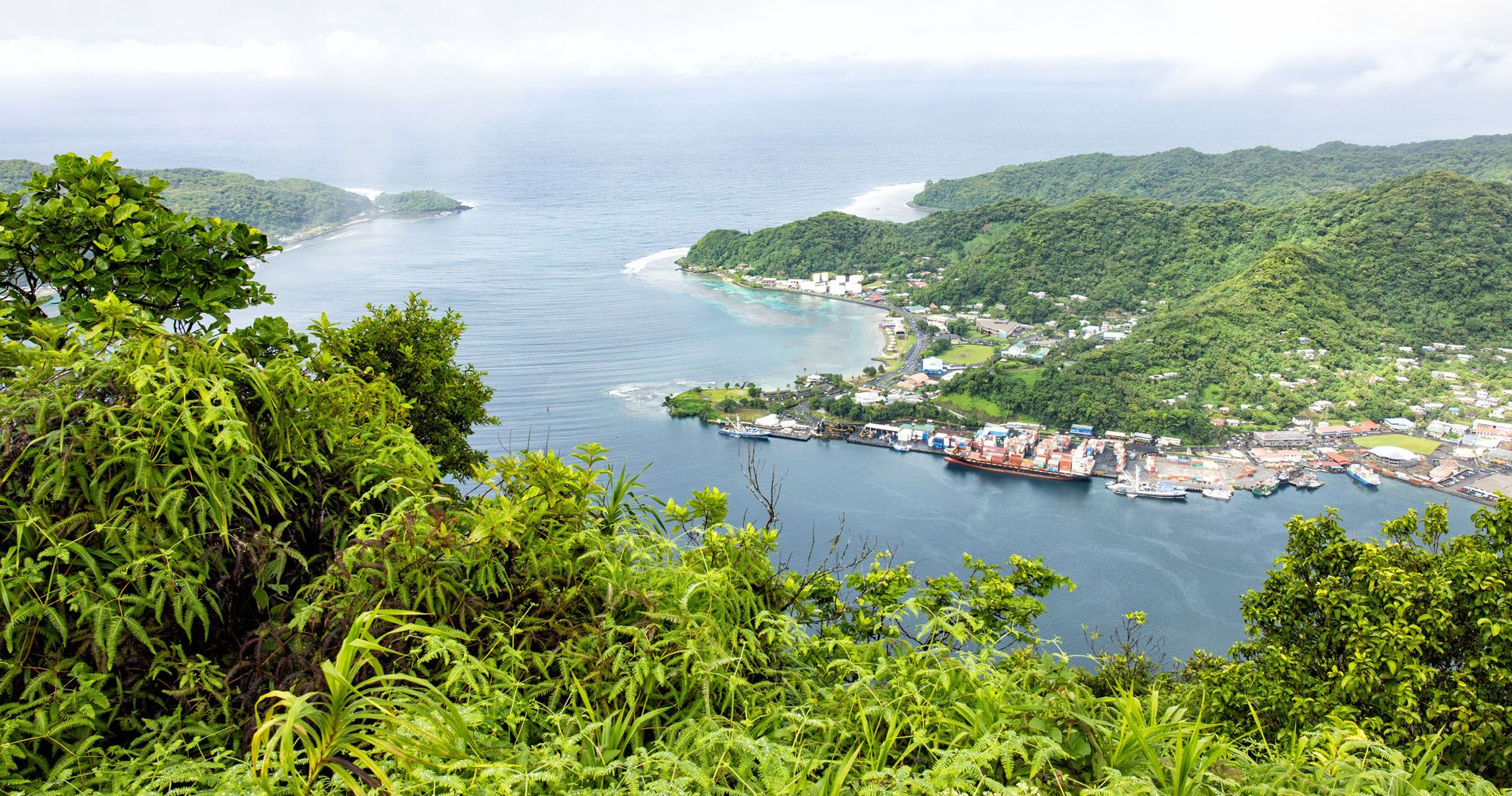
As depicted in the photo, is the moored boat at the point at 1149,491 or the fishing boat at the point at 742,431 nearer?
the moored boat at the point at 1149,491

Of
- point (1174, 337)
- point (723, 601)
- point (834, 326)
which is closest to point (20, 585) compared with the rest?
point (723, 601)

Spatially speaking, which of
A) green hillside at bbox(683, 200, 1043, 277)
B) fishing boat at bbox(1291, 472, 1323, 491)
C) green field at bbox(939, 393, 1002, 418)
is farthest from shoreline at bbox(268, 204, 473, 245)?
fishing boat at bbox(1291, 472, 1323, 491)

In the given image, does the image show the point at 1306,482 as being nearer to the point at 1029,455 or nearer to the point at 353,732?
the point at 1029,455

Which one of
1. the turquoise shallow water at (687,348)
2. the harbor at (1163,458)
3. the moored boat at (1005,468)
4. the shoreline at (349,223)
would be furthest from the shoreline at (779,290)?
the shoreline at (349,223)

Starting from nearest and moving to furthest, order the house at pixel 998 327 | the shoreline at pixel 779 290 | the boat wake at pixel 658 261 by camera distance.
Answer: the house at pixel 998 327, the shoreline at pixel 779 290, the boat wake at pixel 658 261

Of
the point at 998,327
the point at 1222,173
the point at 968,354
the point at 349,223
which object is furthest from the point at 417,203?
the point at 1222,173

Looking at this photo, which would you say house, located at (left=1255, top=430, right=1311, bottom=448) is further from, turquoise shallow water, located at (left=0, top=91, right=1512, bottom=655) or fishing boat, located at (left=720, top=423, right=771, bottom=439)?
fishing boat, located at (left=720, top=423, right=771, bottom=439)

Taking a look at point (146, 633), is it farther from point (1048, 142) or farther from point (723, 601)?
point (1048, 142)

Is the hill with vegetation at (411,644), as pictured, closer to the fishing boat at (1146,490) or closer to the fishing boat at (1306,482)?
the fishing boat at (1146,490)
